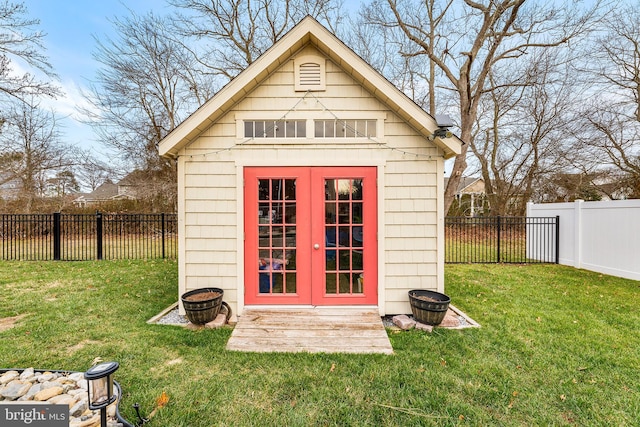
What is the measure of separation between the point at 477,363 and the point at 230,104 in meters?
4.63

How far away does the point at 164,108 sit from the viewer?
15344 mm

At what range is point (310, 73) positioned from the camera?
13.9 feet

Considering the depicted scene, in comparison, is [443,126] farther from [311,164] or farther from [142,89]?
[142,89]

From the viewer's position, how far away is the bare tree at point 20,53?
856 cm

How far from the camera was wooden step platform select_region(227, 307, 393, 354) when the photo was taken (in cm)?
340

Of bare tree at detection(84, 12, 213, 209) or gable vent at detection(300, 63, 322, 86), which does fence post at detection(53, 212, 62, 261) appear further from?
gable vent at detection(300, 63, 322, 86)

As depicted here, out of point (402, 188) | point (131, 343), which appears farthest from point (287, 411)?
point (402, 188)

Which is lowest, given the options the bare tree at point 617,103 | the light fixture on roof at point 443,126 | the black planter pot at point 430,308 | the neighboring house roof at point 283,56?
the black planter pot at point 430,308

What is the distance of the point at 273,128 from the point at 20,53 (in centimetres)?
1031

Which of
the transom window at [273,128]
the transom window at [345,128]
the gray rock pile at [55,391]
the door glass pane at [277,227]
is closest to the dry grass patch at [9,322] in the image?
the gray rock pile at [55,391]

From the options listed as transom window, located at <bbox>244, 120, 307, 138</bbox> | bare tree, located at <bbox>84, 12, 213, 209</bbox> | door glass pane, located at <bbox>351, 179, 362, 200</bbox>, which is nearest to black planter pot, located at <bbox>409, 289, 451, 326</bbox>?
door glass pane, located at <bbox>351, 179, 362, 200</bbox>

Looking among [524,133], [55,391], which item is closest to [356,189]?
[55,391]

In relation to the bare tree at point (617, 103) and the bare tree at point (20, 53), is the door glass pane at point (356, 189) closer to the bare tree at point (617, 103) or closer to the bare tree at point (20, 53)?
the bare tree at point (20, 53)

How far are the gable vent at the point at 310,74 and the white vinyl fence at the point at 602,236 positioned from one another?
7403 millimetres
